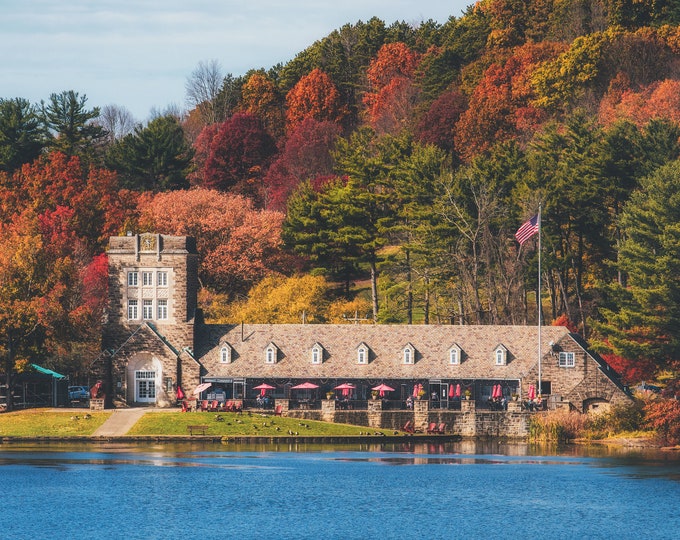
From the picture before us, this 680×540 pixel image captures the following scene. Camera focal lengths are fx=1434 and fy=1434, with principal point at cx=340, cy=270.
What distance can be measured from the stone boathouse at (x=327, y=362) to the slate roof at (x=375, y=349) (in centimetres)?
8

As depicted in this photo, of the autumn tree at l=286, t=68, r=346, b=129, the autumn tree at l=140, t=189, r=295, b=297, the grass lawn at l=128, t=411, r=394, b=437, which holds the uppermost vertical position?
the autumn tree at l=286, t=68, r=346, b=129

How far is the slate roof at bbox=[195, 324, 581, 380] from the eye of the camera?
108m

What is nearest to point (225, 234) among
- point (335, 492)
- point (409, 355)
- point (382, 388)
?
point (409, 355)

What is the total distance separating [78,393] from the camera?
119 metres

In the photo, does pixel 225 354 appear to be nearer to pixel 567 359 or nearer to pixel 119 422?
pixel 119 422

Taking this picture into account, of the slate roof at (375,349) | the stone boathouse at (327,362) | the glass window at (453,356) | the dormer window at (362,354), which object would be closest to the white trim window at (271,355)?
the stone boathouse at (327,362)

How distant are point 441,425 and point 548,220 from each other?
29.8 metres

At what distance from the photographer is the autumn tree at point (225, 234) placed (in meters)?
144

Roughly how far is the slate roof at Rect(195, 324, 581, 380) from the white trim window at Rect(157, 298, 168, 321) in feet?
9.61

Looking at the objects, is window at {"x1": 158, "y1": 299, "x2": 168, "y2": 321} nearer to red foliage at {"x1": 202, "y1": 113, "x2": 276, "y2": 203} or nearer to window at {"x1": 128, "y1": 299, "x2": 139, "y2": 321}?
window at {"x1": 128, "y1": 299, "x2": 139, "y2": 321}

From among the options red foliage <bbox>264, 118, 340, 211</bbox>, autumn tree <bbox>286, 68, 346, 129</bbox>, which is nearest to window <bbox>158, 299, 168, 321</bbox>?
red foliage <bbox>264, 118, 340, 211</bbox>

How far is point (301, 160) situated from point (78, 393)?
213 feet

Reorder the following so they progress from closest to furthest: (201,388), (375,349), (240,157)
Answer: (201,388)
(375,349)
(240,157)

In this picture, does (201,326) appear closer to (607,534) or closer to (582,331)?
(582,331)
